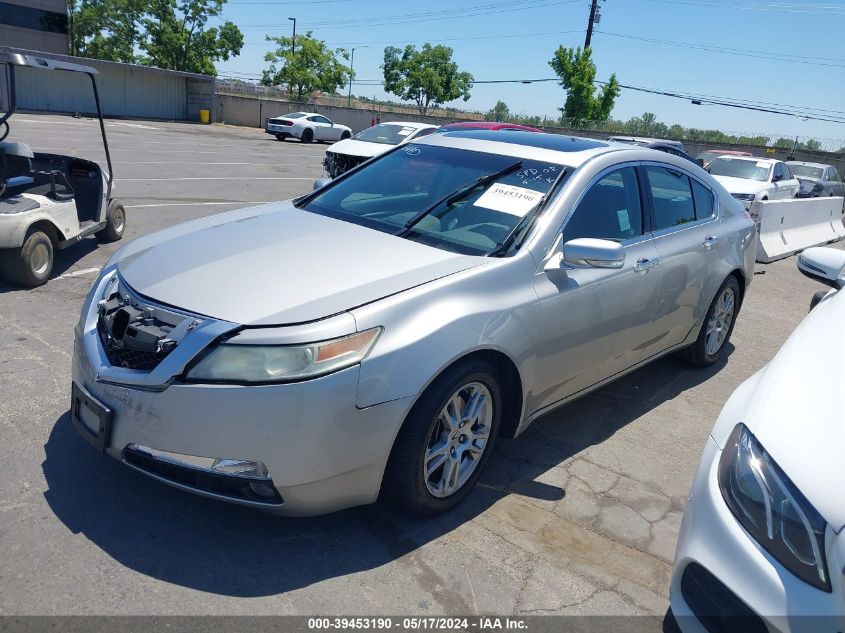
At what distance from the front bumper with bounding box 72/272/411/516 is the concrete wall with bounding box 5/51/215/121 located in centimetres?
3205

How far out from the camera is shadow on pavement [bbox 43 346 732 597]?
280 cm

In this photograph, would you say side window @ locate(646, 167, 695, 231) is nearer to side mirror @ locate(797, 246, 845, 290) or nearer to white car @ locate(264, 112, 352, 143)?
side mirror @ locate(797, 246, 845, 290)

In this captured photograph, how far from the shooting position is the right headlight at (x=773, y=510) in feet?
6.41

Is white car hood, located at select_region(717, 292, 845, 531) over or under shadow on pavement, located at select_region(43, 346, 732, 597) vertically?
over

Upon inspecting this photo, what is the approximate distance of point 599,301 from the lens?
151 inches

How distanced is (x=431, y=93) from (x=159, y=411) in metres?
70.4

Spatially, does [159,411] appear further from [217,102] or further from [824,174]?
[217,102]

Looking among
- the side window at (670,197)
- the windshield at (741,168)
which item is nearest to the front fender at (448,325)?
the side window at (670,197)

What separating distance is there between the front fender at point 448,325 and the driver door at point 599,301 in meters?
0.14

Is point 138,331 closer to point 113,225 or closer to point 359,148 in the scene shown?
point 113,225

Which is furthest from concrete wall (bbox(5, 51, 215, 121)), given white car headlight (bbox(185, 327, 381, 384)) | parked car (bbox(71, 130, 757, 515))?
white car headlight (bbox(185, 327, 381, 384))

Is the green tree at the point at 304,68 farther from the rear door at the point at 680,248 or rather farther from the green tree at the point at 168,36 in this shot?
the rear door at the point at 680,248

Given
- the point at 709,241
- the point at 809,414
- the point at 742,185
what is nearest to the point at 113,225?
the point at 709,241

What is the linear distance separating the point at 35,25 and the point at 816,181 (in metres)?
45.3
